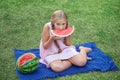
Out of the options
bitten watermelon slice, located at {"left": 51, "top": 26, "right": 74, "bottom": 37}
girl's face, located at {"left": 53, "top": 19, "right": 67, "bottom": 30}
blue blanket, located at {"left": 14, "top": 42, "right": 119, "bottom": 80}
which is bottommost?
blue blanket, located at {"left": 14, "top": 42, "right": 119, "bottom": 80}

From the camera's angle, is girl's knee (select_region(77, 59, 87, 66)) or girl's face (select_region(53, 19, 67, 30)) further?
girl's knee (select_region(77, 59, 87, 66))

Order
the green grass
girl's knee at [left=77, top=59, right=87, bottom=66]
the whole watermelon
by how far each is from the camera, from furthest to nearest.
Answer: the green grass < girl's knee at [left=77, top=59, right=87, bottom=66] < the whole watermelon

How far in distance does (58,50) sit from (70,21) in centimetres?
181

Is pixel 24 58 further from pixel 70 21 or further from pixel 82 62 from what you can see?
pixel 70 21

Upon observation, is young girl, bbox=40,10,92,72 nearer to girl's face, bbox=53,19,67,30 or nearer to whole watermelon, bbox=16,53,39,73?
girl's face, bbox=53,19,67,30

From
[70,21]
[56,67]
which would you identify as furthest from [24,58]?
[70,21]

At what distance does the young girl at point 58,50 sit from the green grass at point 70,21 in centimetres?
25

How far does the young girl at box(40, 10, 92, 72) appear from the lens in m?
4.66

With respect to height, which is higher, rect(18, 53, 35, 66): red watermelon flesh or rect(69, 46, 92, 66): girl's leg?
rect(18, 53, 35, 66): red watermelon flesh

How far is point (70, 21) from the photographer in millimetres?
6664

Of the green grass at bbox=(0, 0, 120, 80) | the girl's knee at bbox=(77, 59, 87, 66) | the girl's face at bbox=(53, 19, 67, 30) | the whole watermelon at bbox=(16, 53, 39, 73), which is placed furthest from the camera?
the green grass at bbox=(0, 0, 120, 80)

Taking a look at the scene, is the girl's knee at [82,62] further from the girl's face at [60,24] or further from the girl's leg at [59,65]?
the girl's face at [60,24]

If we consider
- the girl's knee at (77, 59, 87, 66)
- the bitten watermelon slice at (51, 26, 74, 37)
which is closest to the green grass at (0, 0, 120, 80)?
the girl's knee at (77, 59, 87, 66)

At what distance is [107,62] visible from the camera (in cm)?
500
